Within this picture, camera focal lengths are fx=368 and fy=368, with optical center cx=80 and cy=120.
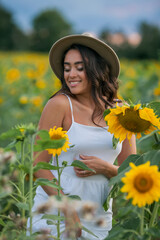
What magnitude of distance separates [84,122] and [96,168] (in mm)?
239

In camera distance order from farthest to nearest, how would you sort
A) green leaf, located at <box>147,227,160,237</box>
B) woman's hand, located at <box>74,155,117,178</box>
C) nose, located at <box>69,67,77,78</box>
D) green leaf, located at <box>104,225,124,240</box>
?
nose, located at <box>69,67,77,78</box> → woman's hand, located at <box>74,155,117,178</box> → green leaf, located at <box>104,225,124,240</box> → green leaf, located at <box>147,227,160,237</box>

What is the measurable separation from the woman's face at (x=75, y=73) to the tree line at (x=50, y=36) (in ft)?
2.40

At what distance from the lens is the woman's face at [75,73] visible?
1706mm

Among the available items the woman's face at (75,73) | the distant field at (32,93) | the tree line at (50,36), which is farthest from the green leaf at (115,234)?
the distant field at (32,93)

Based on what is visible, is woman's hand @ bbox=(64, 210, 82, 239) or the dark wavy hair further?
the dark wavy hair

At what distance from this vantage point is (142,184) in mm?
809

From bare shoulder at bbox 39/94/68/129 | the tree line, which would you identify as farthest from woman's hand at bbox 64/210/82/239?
the tree line

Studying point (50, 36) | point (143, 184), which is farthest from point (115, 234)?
point (50, 36)

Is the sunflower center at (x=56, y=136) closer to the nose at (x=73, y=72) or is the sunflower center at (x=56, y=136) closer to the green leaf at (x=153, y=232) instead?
the green leaf at (x=153, y=232)

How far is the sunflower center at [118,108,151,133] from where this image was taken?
3.64 ft

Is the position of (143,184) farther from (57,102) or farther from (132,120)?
(57,102)

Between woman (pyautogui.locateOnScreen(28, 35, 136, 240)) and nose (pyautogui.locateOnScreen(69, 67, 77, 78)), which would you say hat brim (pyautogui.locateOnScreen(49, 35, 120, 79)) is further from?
nose (pyautogui.locateOnScreen(69, 67, 77, 78))

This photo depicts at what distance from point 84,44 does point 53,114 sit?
1.28 ft

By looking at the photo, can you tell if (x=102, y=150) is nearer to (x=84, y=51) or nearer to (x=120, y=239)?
(x=84, y=51)
